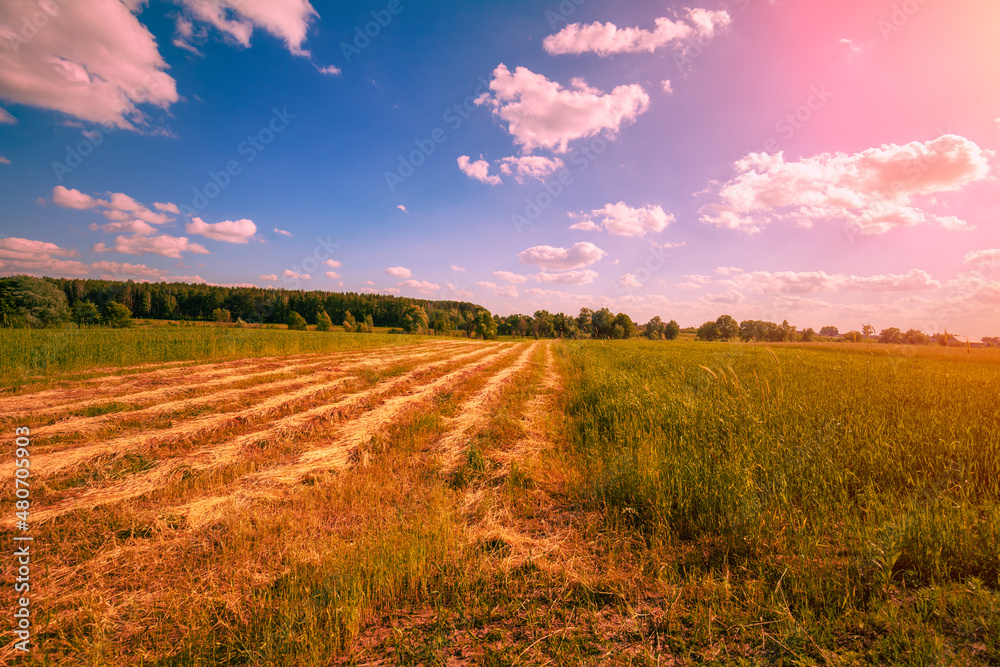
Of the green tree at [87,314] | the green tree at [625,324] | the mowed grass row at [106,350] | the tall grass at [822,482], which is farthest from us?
the green tree at [625,324]

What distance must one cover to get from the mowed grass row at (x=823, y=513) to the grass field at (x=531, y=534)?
0.07 feet

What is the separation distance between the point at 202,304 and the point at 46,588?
96.6 metres

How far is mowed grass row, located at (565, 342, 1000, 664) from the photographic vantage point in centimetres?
194

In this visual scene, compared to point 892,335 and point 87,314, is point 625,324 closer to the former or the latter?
point 892,335

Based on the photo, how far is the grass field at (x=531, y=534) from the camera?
1977 mm

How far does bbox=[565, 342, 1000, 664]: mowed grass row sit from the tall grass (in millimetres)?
18

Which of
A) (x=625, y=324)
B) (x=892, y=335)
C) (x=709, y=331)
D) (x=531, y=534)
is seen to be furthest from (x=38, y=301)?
(x=709, y=331)

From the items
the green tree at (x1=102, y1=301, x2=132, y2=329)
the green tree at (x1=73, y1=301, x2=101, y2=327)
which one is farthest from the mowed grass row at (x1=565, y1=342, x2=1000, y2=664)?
the green tree at (x1=102, y1=301, x2=132, y2=329)

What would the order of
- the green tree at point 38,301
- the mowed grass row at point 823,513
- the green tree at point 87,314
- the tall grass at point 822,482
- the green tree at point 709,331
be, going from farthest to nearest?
the green tree at point 709,331 → the green tree at point 87,314 → the green tree at point 38,301 → the tall grass at point 822,482 → the mowed grass row at point 823,513

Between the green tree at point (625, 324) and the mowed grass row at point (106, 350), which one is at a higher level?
the green tree at point (625, 324)

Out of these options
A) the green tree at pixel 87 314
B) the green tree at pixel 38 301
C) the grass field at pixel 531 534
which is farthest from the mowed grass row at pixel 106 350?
the green tree at pixel 87 314

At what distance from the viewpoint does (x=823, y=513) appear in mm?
2998

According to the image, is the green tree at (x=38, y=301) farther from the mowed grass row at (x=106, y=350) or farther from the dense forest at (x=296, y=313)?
the mowed grass row at (x=106, y=350)

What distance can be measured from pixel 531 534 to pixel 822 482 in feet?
9.91
